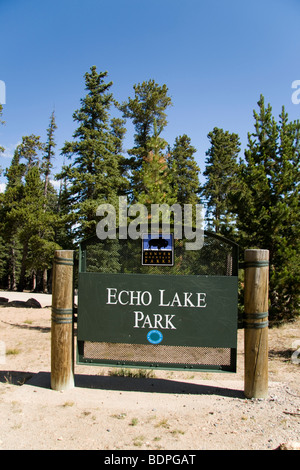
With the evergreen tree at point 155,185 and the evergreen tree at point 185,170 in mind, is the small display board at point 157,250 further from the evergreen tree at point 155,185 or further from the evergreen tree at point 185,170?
the evergreen tree at point 185,170

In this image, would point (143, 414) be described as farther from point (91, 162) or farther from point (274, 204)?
point (91, 162)

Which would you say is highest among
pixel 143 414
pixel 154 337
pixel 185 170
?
pixel 185 170

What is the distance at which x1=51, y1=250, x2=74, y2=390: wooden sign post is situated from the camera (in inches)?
191

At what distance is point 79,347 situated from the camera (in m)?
5.00

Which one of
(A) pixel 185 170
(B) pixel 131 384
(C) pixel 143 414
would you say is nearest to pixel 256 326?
(C) pixel 143 414

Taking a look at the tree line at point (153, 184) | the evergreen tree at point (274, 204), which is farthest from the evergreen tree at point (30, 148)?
the evergreen tree at point (274, 204)

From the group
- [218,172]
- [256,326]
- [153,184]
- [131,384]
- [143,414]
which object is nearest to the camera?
[143,414]

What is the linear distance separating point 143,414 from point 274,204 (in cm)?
1006

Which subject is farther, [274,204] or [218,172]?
[218,172]

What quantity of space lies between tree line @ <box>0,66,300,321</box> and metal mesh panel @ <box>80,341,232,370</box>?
1.73m

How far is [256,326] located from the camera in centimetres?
462

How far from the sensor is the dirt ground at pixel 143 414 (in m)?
3.40

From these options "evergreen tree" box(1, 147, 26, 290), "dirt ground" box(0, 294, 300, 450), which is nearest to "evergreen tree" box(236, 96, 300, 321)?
"dirt ground" box(0, 294, 300, 450)

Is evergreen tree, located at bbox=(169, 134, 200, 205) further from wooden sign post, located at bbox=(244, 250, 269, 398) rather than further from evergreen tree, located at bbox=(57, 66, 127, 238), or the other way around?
wooden sign post, located at bbox=(244, 250, 269, 398)
